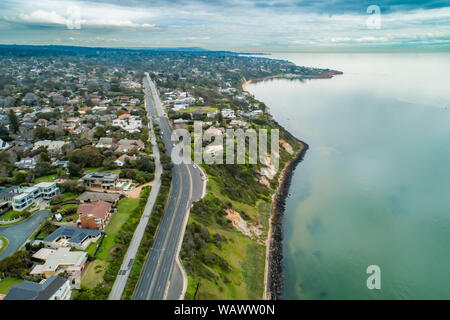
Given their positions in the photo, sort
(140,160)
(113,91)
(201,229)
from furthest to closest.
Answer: (113,91) → (140,160) → (201,229)

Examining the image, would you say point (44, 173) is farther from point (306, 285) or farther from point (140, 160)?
point (306, 285)

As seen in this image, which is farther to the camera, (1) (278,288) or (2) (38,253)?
(1) (278,288)

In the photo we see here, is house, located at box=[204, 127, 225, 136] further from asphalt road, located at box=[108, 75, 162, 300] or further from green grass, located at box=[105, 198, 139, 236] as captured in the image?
green grass, located at box=[105, 198, 139, 236]

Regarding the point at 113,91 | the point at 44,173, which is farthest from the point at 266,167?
the point at 113,91

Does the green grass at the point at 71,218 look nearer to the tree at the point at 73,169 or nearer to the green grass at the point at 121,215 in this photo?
the green grass at the point at 121,215

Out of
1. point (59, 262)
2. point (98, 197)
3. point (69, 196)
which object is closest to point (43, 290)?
point (59, 262)

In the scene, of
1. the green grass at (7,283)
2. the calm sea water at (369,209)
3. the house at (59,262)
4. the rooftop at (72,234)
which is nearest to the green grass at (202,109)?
the calm sea water at (369,209)

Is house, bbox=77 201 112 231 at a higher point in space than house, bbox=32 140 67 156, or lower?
lower

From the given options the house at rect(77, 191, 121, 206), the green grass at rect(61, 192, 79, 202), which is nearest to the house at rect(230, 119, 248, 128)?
the house at rect(77, 191, 121, 206)
